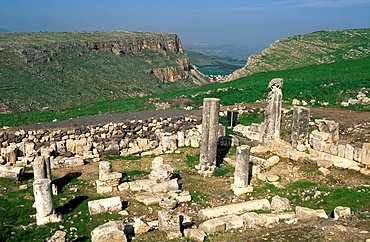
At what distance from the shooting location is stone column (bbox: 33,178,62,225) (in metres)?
12.0

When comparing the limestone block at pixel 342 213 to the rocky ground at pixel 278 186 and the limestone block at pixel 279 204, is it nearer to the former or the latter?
the rocky ground at pixel 278 186

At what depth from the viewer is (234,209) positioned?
12789mm

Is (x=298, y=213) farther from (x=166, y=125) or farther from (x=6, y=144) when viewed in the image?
(x=6, y=144)

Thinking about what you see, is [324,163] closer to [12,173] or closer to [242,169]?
[242,169]

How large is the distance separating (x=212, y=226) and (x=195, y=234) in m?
0.61

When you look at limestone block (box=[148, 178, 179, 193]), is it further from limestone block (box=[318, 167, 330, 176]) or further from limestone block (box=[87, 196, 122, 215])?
limestone block (box=[318, 167, 330, 176])

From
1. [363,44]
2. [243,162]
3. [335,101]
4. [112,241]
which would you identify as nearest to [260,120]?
[335,101]

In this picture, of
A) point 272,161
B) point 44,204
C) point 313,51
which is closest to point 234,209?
point 272,161

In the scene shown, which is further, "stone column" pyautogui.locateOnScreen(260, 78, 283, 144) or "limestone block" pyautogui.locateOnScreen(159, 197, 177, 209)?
"stone column" pyautogui.locateOnScreen(260, 78, 283, 144)

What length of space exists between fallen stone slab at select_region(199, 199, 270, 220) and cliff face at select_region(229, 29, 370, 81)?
146 ft

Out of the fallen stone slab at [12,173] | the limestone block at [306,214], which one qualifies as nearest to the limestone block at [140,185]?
the fallen stone slab at [12,173]

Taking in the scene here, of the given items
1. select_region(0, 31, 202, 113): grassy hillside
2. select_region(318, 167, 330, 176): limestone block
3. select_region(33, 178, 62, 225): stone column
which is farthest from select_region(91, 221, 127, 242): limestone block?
select_region(0, 31, 202, 113): grassy hillside

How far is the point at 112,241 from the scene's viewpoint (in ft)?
34.2

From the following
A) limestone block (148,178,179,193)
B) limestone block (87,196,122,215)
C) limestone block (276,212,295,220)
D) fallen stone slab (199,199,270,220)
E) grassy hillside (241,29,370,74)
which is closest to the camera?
limestone block (276,212,295,220)
